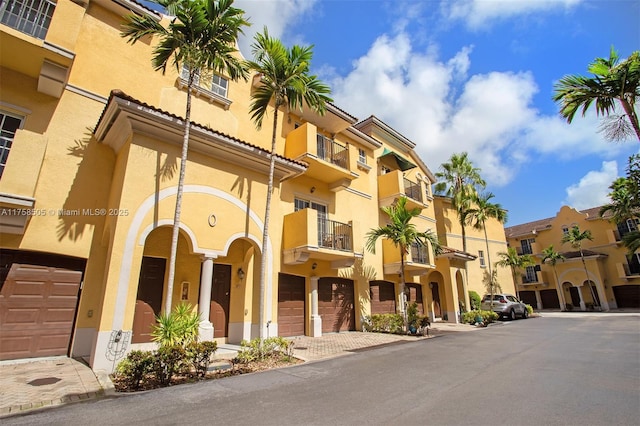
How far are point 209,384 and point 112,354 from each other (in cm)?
284

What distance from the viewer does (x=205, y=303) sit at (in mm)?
9820

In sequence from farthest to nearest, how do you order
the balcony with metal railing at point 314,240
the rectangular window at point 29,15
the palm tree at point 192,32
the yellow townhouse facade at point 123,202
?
the balcony with metal railing at point 314,240, the palm tree at point 192,32, the rectangular window at point 29,15, the yellow townhouse facade at point 123,202

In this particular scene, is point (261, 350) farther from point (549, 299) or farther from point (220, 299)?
point (549, 299)

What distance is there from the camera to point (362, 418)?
4.94 meters

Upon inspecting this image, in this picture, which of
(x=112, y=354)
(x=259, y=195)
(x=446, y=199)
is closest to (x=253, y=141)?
(x=259, y=195)

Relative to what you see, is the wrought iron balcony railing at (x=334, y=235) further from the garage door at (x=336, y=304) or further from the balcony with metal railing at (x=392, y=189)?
the balcony with metal railing at (x=392, y=189)

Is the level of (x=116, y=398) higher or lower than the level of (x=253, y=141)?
lower

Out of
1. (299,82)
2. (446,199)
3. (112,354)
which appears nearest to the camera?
(112,354)

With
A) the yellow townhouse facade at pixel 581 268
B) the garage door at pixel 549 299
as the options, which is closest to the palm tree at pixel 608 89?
the yellow townhouse facade at pixel 581 268

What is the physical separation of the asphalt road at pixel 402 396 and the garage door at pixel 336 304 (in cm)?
591

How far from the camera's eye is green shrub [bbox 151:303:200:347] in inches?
289

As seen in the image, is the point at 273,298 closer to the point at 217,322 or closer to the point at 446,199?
the point at 217,322

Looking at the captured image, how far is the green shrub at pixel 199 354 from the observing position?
287 inches

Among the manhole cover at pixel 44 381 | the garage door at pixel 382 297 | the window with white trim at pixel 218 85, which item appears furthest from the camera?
the garage door at pixel 382 297
